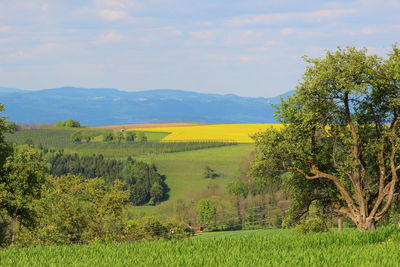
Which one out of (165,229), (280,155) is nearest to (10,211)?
(280,155)

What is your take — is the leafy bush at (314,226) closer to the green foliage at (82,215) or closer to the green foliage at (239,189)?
the green foliage at (82,215)

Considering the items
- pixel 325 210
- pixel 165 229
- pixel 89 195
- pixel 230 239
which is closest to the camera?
pixel 230 239

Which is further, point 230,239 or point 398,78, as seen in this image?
point 398,78

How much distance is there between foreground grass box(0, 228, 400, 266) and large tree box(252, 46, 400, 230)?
585 inches

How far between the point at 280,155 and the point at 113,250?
20006 mm

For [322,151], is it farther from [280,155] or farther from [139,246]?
[139,246]

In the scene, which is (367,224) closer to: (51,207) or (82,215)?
(82,215)

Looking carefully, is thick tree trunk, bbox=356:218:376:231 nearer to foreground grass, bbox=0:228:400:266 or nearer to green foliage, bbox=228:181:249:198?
foreground grass, bbox=0:228:400:266

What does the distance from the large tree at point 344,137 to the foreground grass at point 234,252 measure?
14.9 meters

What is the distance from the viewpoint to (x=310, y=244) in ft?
66.0

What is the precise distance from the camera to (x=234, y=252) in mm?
18281

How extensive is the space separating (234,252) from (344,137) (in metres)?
21.9

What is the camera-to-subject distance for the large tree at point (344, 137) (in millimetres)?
35500

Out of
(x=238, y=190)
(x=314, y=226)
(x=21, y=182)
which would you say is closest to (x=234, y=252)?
(x=314, y=226)
